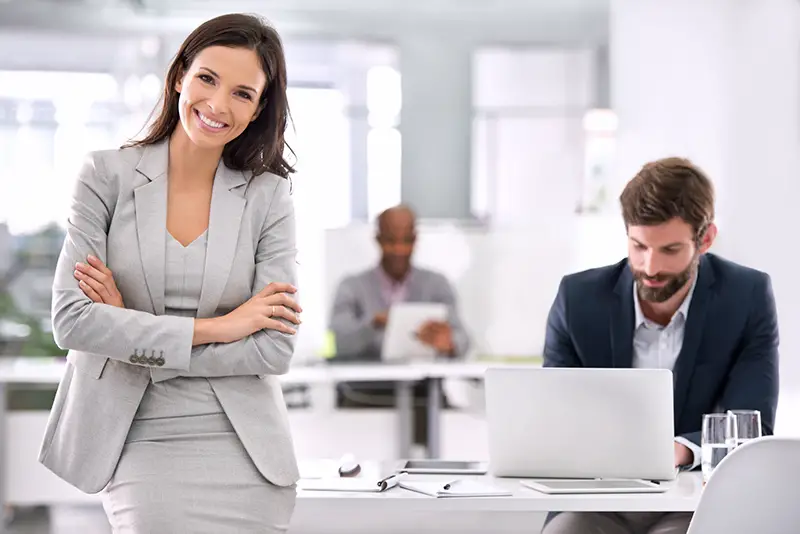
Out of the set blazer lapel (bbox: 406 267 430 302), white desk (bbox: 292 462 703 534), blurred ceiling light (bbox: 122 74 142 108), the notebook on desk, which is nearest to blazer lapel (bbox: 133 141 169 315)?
white desk (bbox: 292 462 703 534)

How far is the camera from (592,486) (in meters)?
2.22

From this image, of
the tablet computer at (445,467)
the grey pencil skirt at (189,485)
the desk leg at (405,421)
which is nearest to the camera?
the grey pencil skirt at (189,485)

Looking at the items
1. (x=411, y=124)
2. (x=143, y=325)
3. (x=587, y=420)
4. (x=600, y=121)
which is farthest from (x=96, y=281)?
(x=600, y=121)

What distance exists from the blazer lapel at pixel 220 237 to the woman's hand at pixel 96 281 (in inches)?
6.9

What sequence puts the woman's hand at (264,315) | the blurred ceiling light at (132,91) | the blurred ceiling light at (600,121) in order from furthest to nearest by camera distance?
the blurred ceiling light at (600,121)
the blurred ceiling light at (132,91)
the woman's hand at (264,315)

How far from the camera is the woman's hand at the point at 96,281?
2.05m

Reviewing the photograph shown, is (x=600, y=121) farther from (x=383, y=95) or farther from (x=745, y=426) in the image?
(x=745, y=426)

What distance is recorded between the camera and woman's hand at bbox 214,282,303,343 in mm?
2075

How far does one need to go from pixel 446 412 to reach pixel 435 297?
81 centimetres

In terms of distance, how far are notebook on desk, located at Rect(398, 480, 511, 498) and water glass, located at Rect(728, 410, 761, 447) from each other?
505mm

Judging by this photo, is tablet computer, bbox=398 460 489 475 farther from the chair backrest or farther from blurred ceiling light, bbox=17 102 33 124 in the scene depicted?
blurred ceiling light, bbox=17 102 33 124

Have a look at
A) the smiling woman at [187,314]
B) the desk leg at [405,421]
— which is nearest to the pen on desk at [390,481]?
the smiling woman at [187,314]

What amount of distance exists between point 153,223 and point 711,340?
1.39 metres

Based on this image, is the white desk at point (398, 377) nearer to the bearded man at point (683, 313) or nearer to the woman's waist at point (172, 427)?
the bearded man at point (683, 313)
